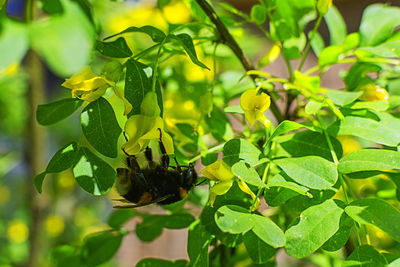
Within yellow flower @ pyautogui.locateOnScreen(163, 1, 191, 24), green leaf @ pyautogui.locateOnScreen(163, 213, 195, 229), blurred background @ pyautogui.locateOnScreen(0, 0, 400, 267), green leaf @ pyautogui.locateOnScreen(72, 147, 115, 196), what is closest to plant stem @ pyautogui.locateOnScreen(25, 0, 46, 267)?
blurred background @ pyautogui.locateOnScreen(0, 0, 400, 267)

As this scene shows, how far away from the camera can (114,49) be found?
0.58m

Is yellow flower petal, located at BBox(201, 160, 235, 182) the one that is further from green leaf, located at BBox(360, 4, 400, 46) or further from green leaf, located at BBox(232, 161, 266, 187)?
green leaf, located at BBox(360, 4, 400, 46)

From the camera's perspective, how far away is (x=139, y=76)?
555 millimetres

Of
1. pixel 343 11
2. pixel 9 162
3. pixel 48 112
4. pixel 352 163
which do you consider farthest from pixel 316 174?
pixel 343 11

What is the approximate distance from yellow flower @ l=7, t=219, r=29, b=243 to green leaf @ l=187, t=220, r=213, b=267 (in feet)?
4.93

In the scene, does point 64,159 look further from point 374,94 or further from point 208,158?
point 374,94

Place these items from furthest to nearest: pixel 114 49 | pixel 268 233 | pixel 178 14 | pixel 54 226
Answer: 1. pixel 54 226
2. pixel 178 14
3. pixel 114 49
4. pixel 268 233

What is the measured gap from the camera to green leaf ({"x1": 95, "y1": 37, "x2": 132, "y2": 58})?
0.58 metres

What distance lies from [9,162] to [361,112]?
51.4 inches

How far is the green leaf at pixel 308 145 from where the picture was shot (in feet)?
1.97

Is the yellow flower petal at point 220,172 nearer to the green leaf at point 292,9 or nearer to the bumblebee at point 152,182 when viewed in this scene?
the bumblebee at point 152,182

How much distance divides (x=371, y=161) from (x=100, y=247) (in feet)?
1.55

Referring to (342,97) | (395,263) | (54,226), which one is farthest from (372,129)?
(54,226)

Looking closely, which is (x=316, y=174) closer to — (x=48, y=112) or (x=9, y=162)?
(x=48, y=112)
